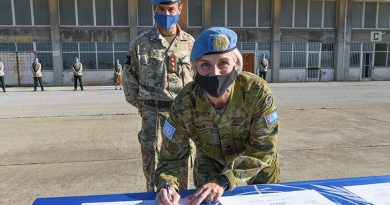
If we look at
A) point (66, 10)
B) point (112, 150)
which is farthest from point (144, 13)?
point (112, 150)

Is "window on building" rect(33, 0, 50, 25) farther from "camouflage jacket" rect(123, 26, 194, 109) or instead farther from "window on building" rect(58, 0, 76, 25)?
"camouflage jacket" rect(123, 26, 194, 109)

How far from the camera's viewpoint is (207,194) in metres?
1.78

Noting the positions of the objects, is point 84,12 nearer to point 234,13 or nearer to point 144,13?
point 144,13

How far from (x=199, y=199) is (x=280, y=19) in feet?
83.0

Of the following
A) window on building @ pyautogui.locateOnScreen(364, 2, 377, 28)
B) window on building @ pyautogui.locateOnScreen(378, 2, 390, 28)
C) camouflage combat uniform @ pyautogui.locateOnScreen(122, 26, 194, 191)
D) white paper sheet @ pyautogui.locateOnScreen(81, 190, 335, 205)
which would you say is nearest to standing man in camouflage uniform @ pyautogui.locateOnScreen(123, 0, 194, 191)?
camouflage combat uniform @ pyautogui.locateOnScreen(122, 26, 194, 191)

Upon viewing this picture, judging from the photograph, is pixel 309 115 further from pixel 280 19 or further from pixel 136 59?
pixel 280 19

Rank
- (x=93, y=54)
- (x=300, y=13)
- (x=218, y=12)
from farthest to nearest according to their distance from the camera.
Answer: (x=300, y=13) < (x=218, y=12) < (x=93, y=54)

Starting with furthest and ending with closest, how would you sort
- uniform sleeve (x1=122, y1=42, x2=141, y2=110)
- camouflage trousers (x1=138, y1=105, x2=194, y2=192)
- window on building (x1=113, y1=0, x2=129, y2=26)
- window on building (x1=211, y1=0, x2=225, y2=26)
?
window on building (x1=211, y1=0, x2=225, y2=26) → window on building (x1=113, y1=0, x2=129, y2=26) → uniform sleeve (x1=122, y1=42, x2=141, y2=110) → camouflage trousers (x1=138, y1=105, x2=194, y2=192)

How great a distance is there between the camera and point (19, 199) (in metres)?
3.85

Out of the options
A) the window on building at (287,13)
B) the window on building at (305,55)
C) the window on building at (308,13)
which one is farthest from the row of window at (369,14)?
the window on building at (287,13)

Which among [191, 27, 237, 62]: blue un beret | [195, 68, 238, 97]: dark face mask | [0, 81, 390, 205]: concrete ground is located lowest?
[0, 81, 390, 205]: concrete ground

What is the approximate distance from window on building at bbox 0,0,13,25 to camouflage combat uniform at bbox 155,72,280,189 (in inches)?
933

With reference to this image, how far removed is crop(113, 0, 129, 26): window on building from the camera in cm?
2378

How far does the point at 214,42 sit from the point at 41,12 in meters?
23.8
